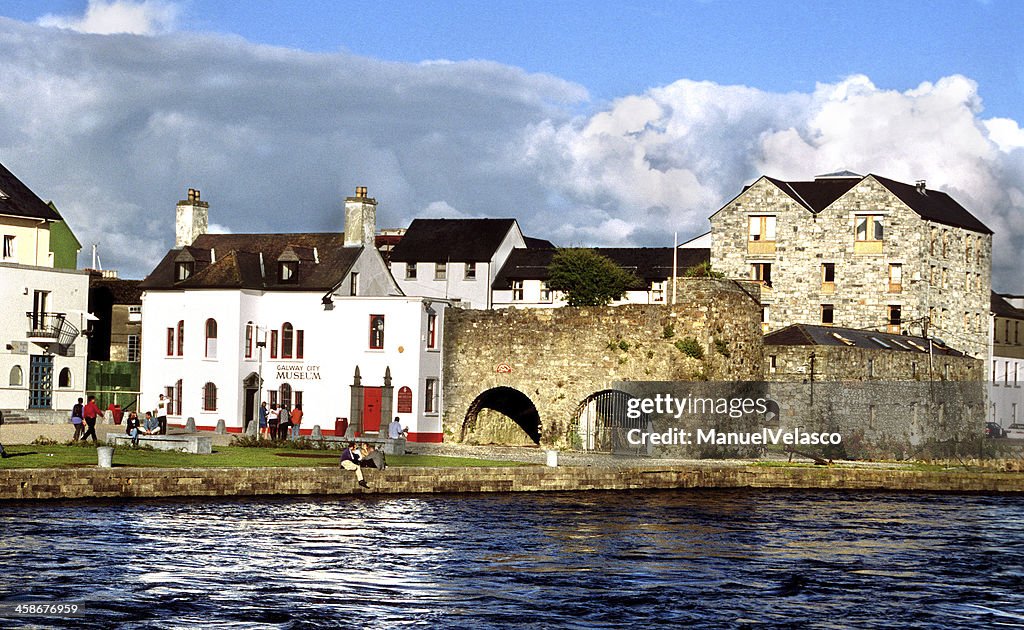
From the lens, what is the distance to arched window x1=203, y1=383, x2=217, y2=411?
73.7 meters

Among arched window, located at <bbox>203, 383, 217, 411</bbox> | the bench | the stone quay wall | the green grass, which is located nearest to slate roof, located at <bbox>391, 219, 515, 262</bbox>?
arched window, located at <bbox>203, 383, 217, 411</bbox>

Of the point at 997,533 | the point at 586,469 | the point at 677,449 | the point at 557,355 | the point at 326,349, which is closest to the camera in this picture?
the point at 997,533

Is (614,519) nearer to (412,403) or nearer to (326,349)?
(412,403)

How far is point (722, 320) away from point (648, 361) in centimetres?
380

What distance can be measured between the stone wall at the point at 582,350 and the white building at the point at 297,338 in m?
1.54

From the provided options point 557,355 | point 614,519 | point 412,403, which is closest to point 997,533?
point 614,519

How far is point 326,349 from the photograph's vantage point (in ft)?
243

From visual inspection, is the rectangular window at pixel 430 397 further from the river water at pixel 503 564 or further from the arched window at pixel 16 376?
the river water at pixel 503 564

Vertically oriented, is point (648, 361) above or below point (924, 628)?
above

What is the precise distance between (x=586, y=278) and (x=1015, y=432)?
→ 84.4ft

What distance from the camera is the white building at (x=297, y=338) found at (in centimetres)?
7175

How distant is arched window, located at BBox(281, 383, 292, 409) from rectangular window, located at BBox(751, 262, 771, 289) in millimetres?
29973

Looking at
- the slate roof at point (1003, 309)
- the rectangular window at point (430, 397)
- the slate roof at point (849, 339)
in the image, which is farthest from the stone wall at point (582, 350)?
the slate roof at point (1003, 309)

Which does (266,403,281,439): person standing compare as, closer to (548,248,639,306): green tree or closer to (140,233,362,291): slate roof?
(140,233,362,291): slate roof
